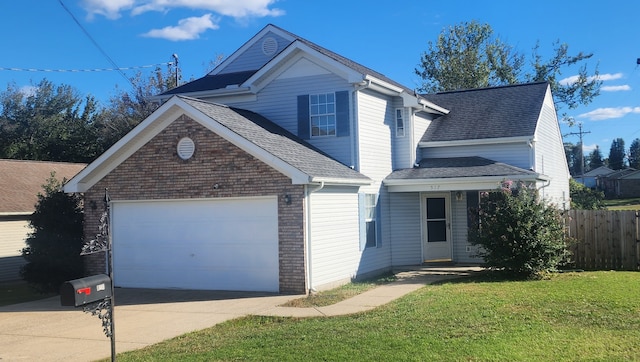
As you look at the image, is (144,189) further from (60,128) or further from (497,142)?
(60,128)

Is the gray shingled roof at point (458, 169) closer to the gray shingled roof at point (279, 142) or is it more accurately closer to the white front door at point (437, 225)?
the white front door at point (437, 225)

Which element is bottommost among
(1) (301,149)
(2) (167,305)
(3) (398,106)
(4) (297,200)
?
(2) (167,305)

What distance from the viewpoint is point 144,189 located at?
15.1 m

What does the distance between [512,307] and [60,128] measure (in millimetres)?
36357

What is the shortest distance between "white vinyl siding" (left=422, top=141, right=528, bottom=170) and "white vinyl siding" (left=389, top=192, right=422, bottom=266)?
187 cm

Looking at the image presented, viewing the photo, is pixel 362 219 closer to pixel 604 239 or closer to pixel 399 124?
pixel 399 124

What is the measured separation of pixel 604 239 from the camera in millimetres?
16391

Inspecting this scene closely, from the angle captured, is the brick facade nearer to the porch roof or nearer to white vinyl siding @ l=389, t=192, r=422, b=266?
the porch roof

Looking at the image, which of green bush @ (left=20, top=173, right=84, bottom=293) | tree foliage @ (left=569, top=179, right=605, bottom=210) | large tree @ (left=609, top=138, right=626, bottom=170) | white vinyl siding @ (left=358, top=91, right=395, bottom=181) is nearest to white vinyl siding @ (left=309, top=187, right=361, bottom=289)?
white vinyl siding @ (left=358, top=91, right=395, bottom=181)

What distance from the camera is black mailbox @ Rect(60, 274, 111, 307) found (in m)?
6.40

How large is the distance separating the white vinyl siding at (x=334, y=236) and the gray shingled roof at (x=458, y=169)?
260 cm

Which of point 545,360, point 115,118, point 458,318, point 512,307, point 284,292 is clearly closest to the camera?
A: point 545,360

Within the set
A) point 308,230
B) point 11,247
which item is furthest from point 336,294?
point 11,247

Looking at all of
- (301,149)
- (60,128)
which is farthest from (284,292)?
(60,128)
